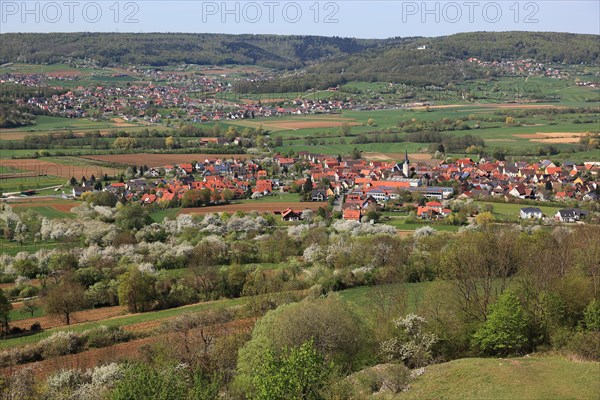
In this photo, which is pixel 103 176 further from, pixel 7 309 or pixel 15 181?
pixel 7 309

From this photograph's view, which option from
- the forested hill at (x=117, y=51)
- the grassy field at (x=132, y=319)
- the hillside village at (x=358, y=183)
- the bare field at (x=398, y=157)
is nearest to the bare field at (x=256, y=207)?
the hillside village at (x=358, y=183)

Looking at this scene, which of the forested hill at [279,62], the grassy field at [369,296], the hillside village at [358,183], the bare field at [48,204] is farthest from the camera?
the forested hill at [279,62]

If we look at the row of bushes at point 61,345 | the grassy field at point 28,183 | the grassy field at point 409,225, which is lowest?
the row of bushes at point 61,345

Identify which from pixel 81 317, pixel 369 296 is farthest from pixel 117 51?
pixel 369 296

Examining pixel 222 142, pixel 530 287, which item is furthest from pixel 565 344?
pixel 222 142

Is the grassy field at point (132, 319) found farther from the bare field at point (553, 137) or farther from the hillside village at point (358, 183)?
the bare field at point (553, 137)

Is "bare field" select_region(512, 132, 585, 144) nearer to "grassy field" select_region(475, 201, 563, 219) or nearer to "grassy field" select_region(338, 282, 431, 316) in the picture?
"grassy field" select_region(475, 201, 563, 219)

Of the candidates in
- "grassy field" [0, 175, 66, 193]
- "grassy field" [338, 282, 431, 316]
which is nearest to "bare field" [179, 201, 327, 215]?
"grassy field" [0, 175, 66, 193]
